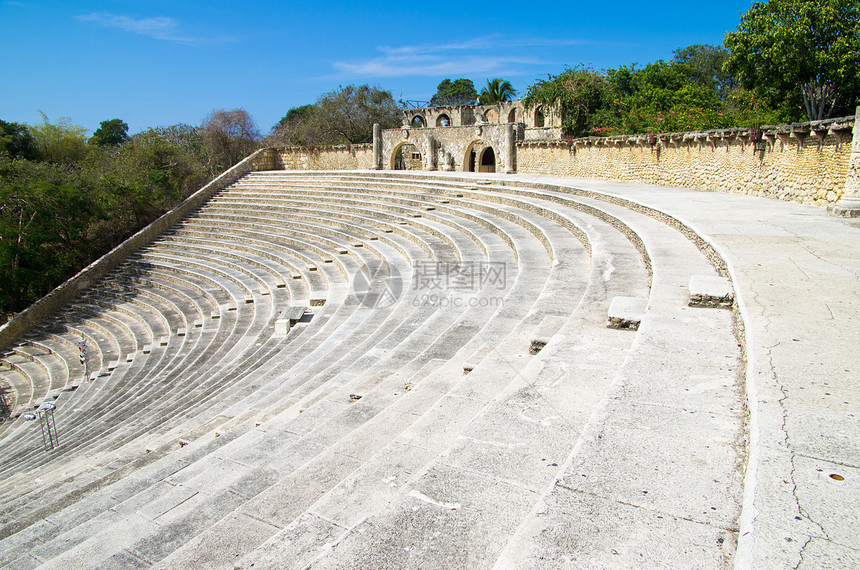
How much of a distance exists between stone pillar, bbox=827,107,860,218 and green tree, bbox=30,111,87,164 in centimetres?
3617

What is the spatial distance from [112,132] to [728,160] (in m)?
70.8

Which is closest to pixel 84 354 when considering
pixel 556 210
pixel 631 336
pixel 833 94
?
pixel 556 210

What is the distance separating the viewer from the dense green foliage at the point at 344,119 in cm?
3394

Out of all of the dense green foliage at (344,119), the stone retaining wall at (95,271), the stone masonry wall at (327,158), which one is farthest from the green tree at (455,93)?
the stone retaining wall at (95,271)

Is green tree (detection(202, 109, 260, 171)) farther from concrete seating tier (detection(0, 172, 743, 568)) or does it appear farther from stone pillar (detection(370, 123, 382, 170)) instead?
concrete seating tier (detection(0, 172, 743, 568))

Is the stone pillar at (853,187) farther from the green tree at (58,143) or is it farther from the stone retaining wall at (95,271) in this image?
the green tree at (58,143)

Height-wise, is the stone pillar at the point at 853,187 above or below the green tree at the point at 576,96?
below

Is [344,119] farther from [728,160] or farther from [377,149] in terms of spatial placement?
[728,160]

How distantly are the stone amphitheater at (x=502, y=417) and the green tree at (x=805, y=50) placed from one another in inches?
353

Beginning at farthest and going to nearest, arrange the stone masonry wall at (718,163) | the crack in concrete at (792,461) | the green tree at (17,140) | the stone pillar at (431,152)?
the green tree at (17,140) < the stone pillar at (431,152) < the stone masonry wall at (718,163) < the crack in concrete at (792,461)

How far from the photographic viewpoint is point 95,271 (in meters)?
17.0

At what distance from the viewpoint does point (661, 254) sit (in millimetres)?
6746

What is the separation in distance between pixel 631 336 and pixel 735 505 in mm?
2370

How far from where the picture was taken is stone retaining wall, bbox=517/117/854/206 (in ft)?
30.2
